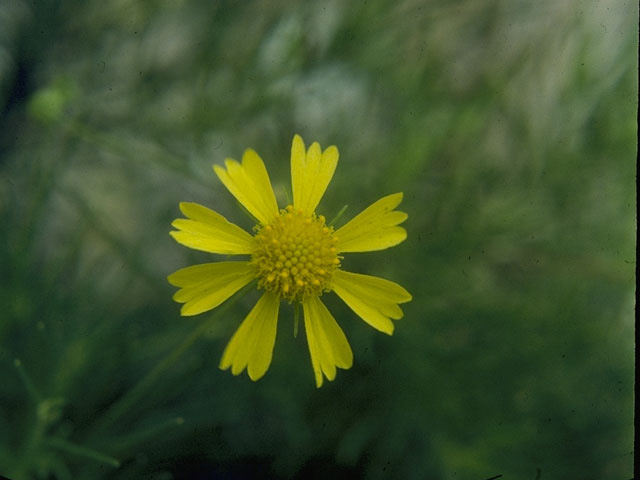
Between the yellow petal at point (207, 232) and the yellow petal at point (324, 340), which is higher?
the yellow petal at point (207, 232)

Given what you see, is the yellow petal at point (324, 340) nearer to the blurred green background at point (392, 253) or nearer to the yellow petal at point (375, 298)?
the yellow petal at point (375, 298)

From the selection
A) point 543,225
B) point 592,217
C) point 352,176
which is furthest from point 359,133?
point 592,217

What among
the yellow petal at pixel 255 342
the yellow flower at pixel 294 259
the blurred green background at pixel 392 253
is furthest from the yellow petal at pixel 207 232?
the blurred green background at pixel 392 253

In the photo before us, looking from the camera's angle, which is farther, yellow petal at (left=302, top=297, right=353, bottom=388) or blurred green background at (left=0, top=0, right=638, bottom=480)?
blurred green background at (left=0, top=0, right=638, bottom=480)

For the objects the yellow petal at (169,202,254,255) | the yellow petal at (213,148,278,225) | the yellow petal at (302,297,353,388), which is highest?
the yellow petal at (213,148,278,225)

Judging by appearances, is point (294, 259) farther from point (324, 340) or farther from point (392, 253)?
point (392, 253)

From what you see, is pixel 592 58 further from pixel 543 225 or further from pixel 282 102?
pixel 282 102

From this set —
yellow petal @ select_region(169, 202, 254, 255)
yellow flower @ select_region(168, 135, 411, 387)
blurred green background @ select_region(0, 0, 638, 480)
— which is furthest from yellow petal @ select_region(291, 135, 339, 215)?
blurred green background @ select_region(0, 0, 638, 480)

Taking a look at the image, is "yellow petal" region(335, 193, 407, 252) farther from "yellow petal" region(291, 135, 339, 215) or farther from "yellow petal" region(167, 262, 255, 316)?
"yellow petal" region(167, 262, 255, 316)
